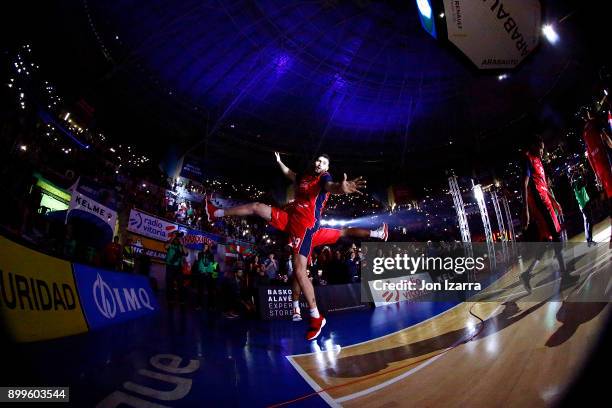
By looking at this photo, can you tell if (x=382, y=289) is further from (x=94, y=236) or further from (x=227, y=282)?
(x=94, y=236)

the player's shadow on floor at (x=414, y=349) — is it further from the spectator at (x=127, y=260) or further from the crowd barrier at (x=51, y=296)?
the spectator at (x=127, y=260)

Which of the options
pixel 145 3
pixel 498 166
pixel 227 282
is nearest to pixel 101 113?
pixel 145 3

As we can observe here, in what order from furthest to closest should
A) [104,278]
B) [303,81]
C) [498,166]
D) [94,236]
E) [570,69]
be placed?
1. [498,166]
2. [303,81]
3. [570,69]
4. [94,236]
5. [104,278]

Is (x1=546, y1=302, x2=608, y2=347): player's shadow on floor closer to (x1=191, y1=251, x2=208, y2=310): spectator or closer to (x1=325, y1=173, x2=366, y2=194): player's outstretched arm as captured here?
(x1=325, y1=173, x2=366, y2=194): player's outstretched arm

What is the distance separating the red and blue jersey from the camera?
4.12 meters

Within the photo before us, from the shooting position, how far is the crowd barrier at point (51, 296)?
2.80 m

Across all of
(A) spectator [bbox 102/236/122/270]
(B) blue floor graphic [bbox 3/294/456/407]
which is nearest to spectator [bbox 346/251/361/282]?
(B) blue floor graphic [bbox 3/294/456/407]

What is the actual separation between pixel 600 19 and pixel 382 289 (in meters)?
9.69

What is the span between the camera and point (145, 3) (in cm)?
1392

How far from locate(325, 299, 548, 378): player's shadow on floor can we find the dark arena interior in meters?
0.04

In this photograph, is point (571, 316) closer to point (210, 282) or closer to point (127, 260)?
point (210, 282)

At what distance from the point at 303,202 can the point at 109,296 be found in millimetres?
3412

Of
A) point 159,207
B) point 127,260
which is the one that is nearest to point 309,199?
point 127,260

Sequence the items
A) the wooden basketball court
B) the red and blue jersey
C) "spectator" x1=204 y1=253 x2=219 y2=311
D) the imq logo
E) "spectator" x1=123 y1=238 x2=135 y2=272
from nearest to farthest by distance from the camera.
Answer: the wooden basketball court → the red and blue jersey → the imq logo → "spectator" x1=204 y1=253 x2=219 y2=311 → "spectator" x1=123 y1=238 x2=135 y2=272
